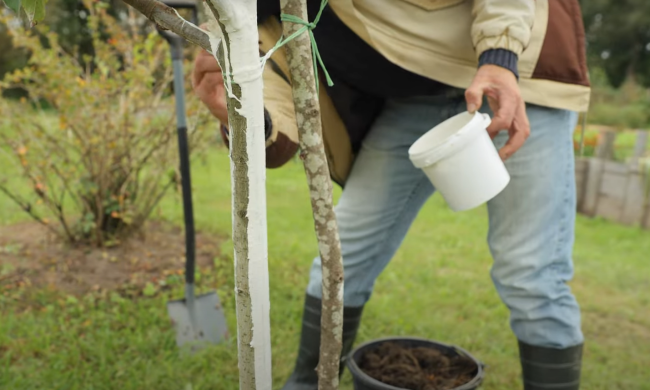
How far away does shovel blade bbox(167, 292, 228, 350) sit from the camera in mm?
2488

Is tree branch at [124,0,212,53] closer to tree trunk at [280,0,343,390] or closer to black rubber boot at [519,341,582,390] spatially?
tree trunk at [280,0,343,390]

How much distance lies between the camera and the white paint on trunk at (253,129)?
0.88m

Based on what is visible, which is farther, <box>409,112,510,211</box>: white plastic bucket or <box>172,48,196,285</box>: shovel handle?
<box>172,48,196,285</box>: shovel handle

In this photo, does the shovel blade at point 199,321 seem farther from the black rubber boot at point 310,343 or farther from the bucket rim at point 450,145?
the bucket rim at point 450,145

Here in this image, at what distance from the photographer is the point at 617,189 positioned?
5.23m

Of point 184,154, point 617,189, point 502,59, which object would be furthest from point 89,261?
point 617,189

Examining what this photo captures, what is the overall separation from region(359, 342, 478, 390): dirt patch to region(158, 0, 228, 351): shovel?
0.81m

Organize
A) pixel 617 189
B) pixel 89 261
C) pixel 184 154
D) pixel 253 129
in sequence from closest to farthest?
1. pixel 253 129
2. pixel 184 154
3. pixel 89 261
4. pixel 617 189

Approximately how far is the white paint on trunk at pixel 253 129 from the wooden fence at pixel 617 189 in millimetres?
4674

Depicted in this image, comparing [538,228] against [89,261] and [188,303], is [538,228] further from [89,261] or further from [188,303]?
[89,261]

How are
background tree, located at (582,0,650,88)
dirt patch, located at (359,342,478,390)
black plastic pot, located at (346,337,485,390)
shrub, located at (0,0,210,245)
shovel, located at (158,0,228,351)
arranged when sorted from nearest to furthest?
black plastic pot, located at (346,337,485,390), dirt patch, located at (359,342,478,390), shovel, located at (158,0,228,351), shrub, located at (0,0,210,245), background tree, located at (582,0,650,88)

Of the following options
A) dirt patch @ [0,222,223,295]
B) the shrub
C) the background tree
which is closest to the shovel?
dirt patch @ [0,222,223,295]

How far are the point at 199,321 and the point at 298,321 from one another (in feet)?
1.42

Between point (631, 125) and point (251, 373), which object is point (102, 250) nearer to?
point (251, 373)
